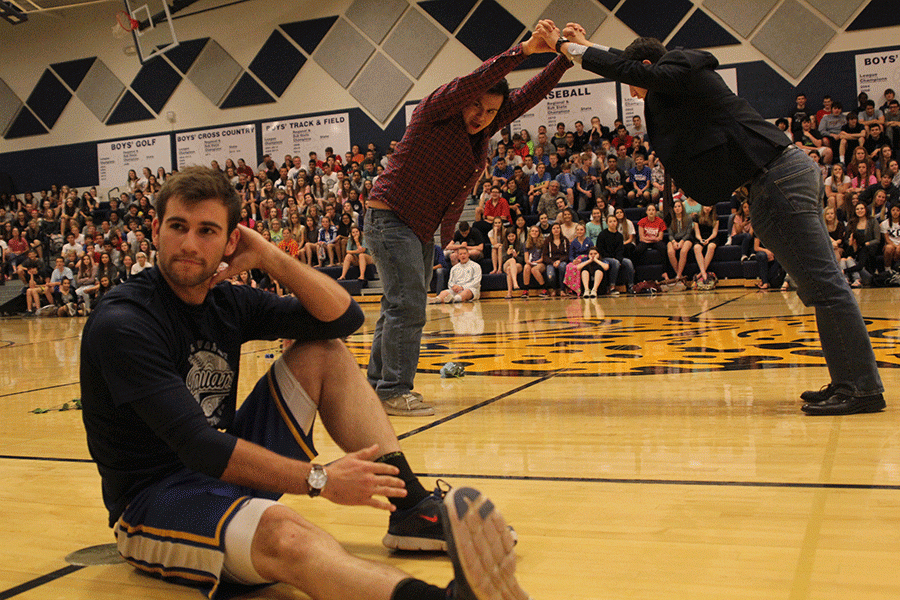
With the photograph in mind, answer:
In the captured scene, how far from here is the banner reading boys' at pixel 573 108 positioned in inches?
640

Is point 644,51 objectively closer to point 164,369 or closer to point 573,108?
point 164,369

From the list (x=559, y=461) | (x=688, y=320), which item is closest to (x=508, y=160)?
(x=688, y=320)

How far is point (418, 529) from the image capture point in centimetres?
178

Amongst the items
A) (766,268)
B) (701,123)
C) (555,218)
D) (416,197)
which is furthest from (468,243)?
(701,123)

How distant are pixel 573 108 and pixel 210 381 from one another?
1555 cm

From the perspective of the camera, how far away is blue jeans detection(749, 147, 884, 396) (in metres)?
2.98

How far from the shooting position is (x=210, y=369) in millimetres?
1843

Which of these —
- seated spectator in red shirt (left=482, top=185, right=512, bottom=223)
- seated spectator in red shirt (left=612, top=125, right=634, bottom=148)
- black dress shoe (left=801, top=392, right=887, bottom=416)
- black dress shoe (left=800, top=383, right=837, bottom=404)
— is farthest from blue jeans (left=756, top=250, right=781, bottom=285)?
black dress shoe (left=801, top=392, right=887, bottom=416)

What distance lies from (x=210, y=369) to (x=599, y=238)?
10316 mm

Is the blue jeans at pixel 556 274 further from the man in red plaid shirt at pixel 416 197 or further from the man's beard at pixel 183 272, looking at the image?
the man's beard at pixel 183 272

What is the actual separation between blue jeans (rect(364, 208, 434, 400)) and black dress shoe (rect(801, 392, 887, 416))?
160cm

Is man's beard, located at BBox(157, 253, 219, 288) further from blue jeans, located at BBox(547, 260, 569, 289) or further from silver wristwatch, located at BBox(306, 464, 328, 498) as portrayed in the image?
blue jeans, located at BBox(547, 260, 569, 289)

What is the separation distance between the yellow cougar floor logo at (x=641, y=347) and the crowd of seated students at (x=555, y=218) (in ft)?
8.83

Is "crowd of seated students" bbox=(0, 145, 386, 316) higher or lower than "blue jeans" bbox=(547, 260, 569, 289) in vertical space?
higher
